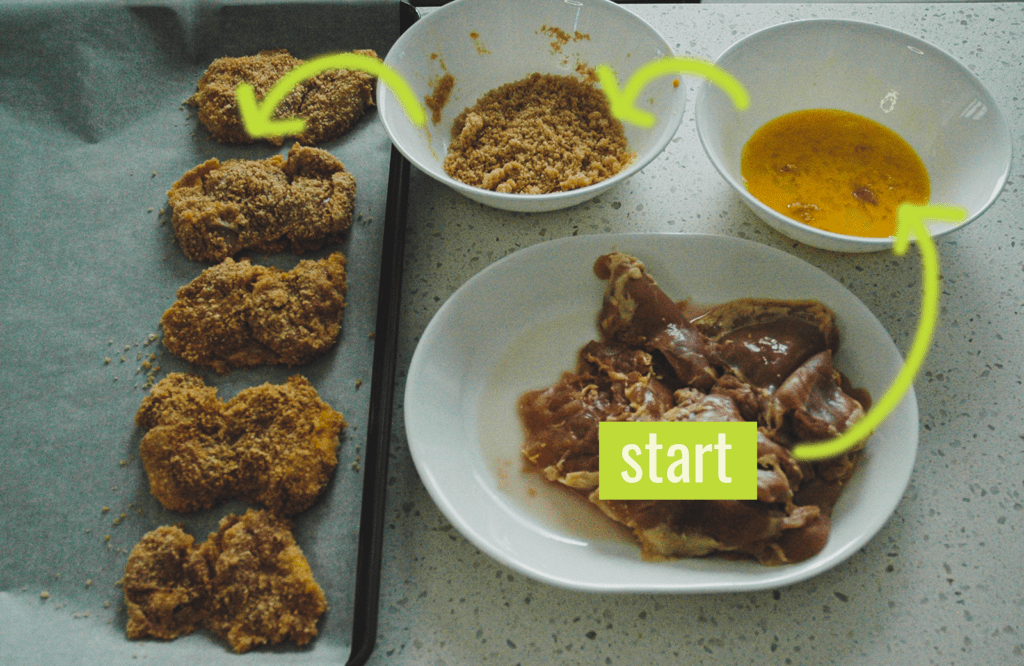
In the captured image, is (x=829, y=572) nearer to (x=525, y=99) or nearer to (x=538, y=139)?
(x=538, y=139)

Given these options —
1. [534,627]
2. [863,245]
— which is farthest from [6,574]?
[863,245]

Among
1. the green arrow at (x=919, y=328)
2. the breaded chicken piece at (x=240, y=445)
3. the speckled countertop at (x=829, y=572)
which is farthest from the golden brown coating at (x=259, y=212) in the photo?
the green arrow at (x=919, y=328)

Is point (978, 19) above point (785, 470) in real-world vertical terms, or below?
above

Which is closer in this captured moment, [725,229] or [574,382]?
[574,382]

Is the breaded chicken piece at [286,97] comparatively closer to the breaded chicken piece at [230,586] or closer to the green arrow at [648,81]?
the green arrow at [648,81]

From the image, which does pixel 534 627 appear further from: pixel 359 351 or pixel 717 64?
pixel 717 64

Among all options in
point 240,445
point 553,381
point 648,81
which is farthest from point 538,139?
point 240,445

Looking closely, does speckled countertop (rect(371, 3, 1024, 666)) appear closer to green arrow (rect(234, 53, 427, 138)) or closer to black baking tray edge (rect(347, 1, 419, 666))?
black baking tray edge (rect(347, 1, 419, 666))

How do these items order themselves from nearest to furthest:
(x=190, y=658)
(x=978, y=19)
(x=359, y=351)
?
(x=190, y=658)
(x=359, y=351)
(x=978, y=19)
